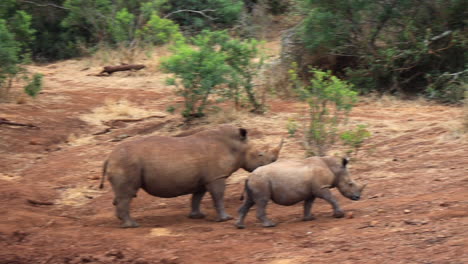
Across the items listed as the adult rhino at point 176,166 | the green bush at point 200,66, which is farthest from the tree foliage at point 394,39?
the adult rhino at point 176,166

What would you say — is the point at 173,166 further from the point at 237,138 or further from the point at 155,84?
the point at 155,84

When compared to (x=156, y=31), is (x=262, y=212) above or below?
below

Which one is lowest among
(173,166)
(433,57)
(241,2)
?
(173,166)

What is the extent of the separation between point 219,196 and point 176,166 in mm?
648

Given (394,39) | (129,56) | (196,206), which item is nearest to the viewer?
(196,206)

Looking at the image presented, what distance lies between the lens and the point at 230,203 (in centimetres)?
941

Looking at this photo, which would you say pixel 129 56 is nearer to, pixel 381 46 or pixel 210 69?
pixel 381 46

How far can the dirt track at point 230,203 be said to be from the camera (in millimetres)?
6891

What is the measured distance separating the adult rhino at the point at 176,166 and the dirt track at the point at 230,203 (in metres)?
0.39

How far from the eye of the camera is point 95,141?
13.1 metres

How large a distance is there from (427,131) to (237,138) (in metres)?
3.84

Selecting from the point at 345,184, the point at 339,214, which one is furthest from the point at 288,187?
the point at 345,184

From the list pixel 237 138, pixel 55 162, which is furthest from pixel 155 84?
pixel 237 138

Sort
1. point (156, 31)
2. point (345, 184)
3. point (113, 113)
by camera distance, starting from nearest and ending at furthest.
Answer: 1. point (345, 184)
2. point (113, 113)
3. point (156, 31)
